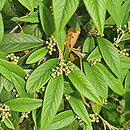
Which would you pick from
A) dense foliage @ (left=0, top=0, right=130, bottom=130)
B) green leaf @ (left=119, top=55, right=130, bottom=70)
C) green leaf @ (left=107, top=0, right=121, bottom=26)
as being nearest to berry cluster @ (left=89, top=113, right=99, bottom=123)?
dense foliage @ (left=0, top=0, right=130, bottom=130)

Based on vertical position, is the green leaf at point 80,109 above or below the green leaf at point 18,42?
below

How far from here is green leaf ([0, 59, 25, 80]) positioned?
122 cm

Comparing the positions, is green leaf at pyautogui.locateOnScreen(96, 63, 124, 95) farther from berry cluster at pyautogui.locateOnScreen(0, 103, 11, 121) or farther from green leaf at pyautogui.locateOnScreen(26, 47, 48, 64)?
berry cluster at pyautogui.locateOnScreen(0, 103, 11, 121)

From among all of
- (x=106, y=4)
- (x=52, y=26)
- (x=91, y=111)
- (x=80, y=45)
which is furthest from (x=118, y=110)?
(x=106, y=4)

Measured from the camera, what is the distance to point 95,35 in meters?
1.39

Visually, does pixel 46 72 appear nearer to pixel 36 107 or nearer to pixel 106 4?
pixel 36 107

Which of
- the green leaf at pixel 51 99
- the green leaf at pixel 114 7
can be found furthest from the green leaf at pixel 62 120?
the green leaf at pixel 114 7

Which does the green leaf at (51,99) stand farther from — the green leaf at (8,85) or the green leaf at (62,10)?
the green leaf at (62,10)

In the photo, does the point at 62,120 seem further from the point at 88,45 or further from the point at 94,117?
the point at 88,45

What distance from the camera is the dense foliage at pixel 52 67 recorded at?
4.05 feet

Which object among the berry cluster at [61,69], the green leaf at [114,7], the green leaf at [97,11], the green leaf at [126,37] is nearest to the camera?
the green leaf at [97,11]

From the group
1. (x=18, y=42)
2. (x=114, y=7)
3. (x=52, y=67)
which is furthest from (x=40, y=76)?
(x=114, y=7)

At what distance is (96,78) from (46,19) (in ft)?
0.79

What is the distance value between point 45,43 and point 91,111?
367 millimetres
